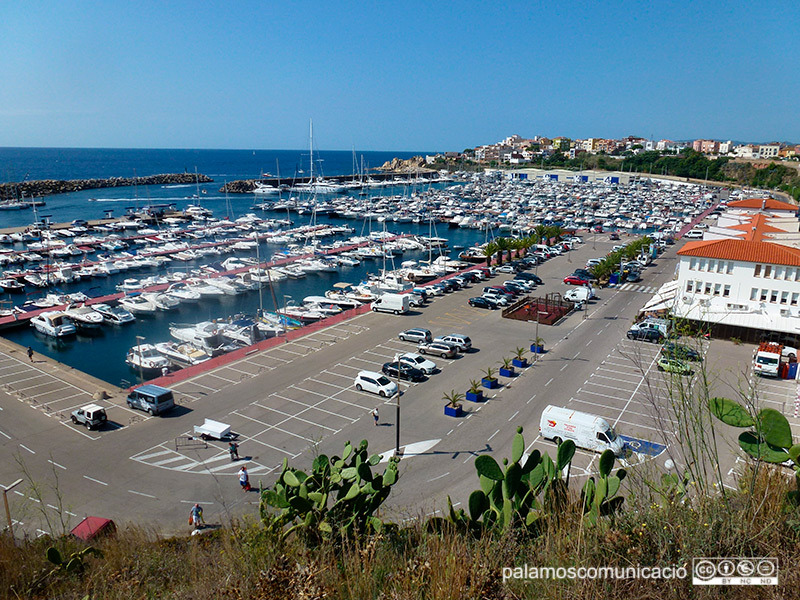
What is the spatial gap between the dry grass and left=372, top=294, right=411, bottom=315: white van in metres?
24.9

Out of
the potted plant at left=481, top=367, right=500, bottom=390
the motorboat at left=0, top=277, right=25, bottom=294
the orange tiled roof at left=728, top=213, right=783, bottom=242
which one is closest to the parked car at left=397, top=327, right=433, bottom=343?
the potted plant at left=481, top=367, right=500, bottom=390

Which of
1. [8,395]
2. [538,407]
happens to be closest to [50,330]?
[8,395]

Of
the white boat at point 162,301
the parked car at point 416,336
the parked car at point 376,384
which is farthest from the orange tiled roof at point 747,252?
the white boat at point 162,301

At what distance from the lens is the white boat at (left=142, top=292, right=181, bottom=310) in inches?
1420

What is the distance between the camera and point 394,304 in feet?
102

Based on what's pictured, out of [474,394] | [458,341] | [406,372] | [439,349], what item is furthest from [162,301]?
[474,394]

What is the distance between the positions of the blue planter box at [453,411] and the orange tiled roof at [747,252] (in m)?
18.9

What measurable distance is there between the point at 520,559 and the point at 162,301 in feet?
119

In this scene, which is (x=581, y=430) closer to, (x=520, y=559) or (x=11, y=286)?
(x=520, y=559)

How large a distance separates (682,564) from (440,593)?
205 cm

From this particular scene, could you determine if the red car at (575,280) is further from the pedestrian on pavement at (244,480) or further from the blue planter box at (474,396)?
the pedestrian on pavement at (244,480)

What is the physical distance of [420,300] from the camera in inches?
1314

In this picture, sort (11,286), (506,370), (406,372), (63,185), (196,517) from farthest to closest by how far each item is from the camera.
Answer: (63,185)
(11,286)
(506,370)
(406,372)
(196,517)

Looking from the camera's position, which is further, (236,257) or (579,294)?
(236,257)
